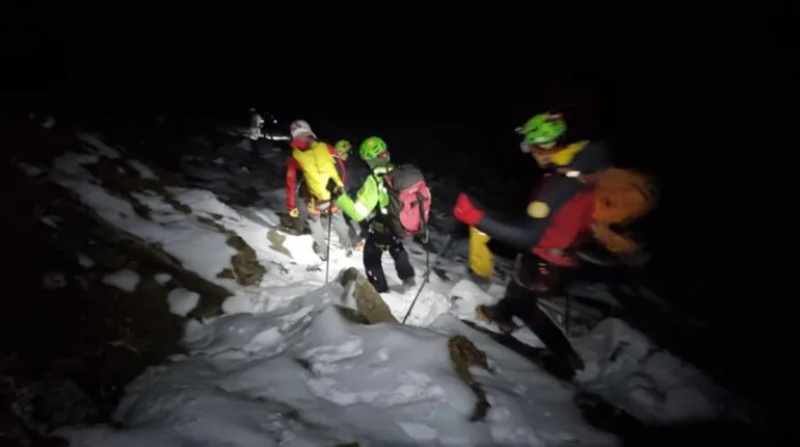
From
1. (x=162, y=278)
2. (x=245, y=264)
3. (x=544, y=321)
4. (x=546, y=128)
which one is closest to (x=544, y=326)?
(x=544, y=321)

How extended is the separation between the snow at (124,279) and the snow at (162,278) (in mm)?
189

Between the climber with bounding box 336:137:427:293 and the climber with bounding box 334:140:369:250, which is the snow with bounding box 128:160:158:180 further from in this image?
the climber with bounding box 336:137:427:293

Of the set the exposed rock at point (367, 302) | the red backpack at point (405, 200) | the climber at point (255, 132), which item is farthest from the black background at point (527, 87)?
the climber at point (255, 132)

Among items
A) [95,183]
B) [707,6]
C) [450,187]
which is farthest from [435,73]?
[95,183]

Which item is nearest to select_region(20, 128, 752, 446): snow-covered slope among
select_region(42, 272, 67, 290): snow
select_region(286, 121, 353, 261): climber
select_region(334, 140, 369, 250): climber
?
select_region(334, 140, 369, 250): climber

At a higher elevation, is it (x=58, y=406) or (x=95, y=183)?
(x=95, y=183)

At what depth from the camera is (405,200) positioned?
6.16m

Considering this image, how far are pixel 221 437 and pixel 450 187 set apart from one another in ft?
40.3

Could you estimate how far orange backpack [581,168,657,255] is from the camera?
4.66 metres

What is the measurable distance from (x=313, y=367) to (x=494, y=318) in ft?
8.49

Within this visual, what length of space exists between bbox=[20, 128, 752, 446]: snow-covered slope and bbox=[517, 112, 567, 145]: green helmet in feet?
6.23

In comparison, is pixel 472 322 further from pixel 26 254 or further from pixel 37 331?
pixel 26 254

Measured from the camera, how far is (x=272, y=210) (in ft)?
30.3

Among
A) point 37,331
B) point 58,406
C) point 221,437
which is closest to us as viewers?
point 221,437
